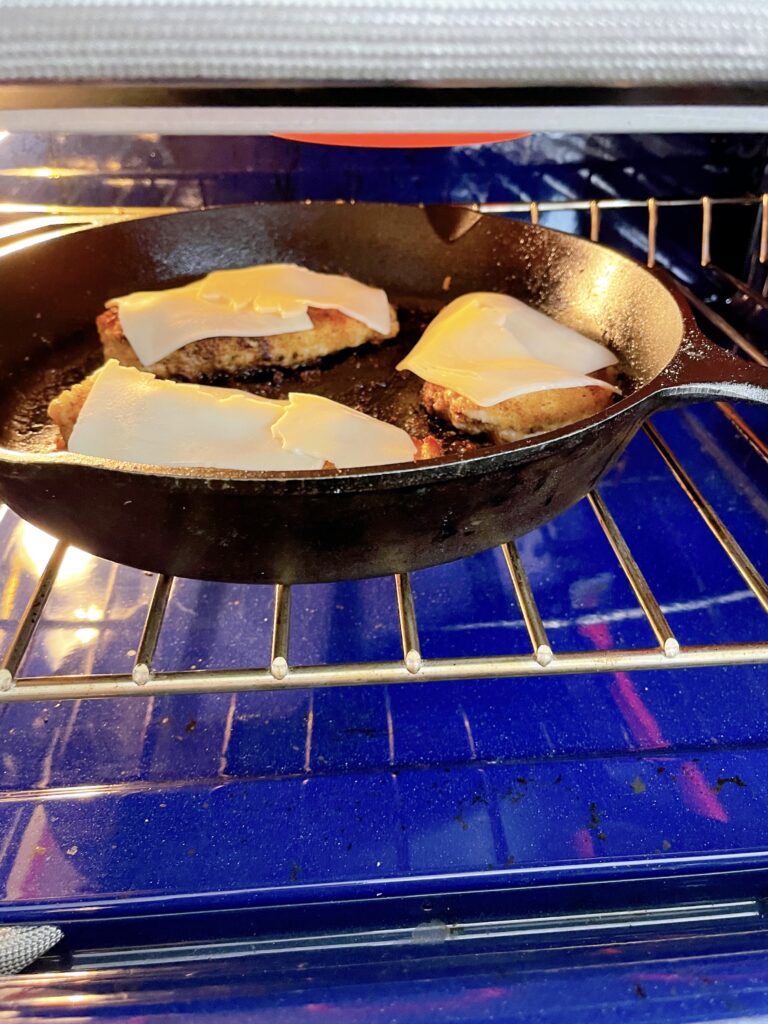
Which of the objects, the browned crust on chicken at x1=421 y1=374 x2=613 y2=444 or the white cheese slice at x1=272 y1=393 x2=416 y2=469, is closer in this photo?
the white cheese slice at x1=272 y1=393 x2=416 y2=469

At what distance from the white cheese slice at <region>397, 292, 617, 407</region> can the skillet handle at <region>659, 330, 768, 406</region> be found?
0.23 m

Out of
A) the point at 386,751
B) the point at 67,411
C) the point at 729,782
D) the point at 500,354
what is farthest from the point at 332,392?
the point at 729,782

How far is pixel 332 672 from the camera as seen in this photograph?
685 mm

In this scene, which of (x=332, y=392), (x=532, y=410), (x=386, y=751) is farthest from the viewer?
(x=332, y=392)

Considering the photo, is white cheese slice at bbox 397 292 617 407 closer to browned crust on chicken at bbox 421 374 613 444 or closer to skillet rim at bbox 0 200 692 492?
browned crust on chicken at bbox 421 374 613 444

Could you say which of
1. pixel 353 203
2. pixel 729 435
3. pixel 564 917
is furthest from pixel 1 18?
pixel 729 435

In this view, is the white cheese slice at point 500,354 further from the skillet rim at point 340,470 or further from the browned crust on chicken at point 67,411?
the browned crust on chicken at point 67,411

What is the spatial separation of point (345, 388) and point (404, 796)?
60 centimetres

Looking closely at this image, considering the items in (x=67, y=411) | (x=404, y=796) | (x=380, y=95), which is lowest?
(x=404, y=796)

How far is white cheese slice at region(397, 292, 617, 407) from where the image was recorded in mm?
964

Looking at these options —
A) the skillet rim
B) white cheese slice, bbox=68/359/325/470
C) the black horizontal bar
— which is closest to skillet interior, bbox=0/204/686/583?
the skillet rim

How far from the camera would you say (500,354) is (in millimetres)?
1036

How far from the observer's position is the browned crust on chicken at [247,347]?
3.78 feet

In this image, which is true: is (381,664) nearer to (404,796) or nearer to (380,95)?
(404,796)
